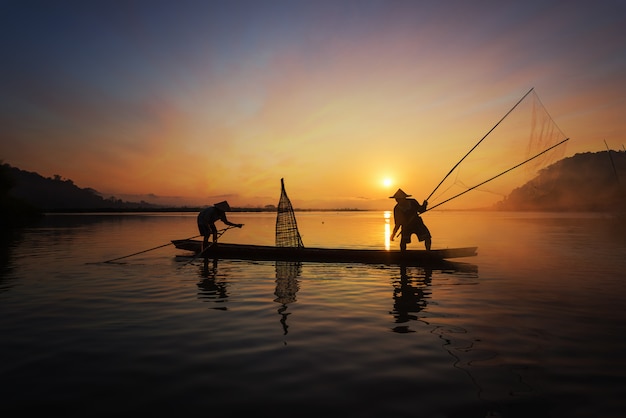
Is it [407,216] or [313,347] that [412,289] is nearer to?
[407,216]

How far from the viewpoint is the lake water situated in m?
4.54

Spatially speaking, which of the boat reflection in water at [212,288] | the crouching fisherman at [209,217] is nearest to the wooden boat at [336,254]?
the crouching fisherman at [209,217]

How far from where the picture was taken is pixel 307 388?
16.1ft

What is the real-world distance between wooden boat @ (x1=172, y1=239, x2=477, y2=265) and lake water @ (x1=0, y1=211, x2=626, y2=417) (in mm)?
3941

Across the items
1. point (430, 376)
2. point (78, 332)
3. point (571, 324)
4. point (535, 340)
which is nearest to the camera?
point (430, 376)

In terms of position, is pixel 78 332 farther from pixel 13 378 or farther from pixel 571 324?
pixel 571 324

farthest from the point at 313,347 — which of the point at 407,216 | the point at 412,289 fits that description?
the point at 407,216

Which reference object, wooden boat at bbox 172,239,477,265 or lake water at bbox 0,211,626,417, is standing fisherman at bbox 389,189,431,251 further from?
lake water at bbox 0,211,626,417

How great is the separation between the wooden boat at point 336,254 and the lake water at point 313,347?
394 centimetres

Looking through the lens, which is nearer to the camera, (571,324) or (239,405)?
(239,405)

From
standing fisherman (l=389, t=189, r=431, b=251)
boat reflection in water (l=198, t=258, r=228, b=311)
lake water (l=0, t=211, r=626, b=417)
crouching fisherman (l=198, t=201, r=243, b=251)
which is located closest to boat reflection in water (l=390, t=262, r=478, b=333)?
lake water (l=0, t=211, r=626, b=417)

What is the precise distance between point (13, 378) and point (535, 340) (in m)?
8.87

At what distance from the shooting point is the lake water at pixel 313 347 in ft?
14.9

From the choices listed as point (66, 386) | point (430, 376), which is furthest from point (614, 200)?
point (66, 386)
